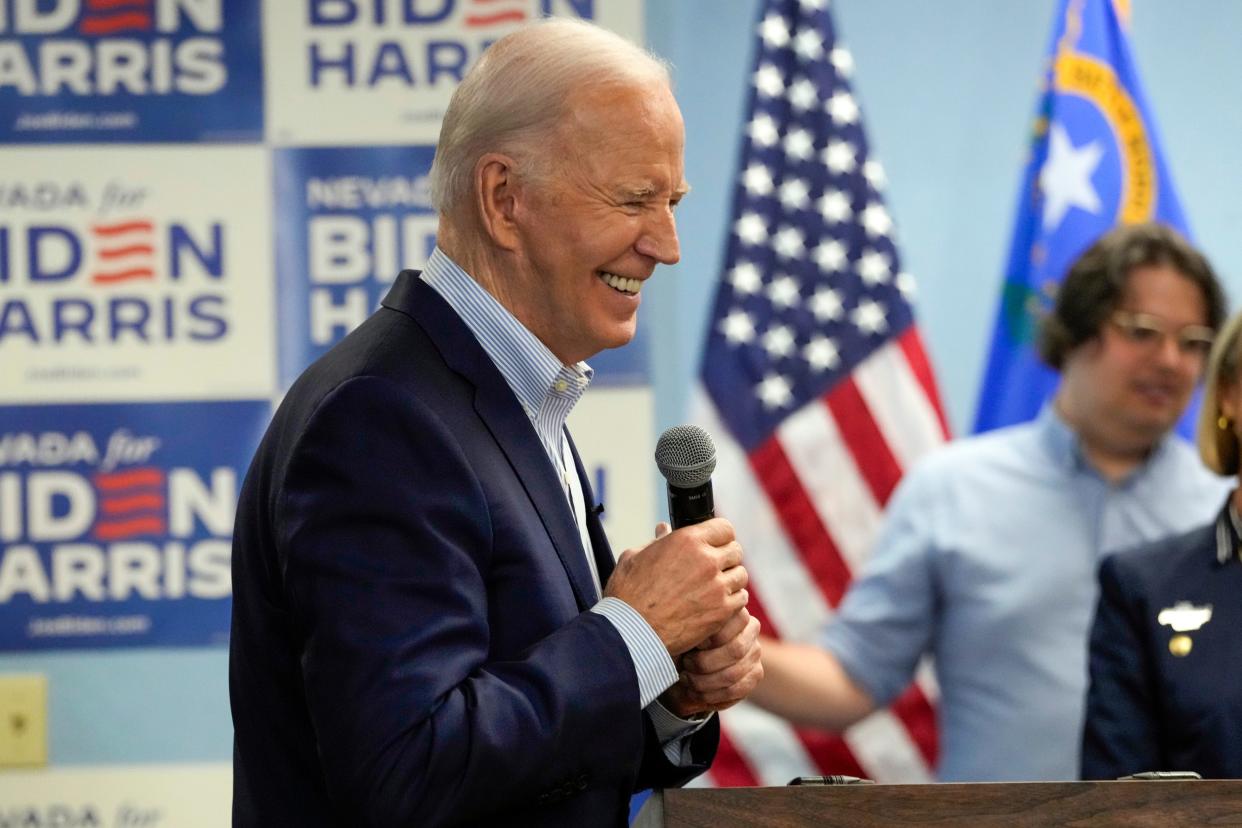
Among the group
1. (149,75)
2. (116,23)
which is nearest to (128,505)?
(149,75)

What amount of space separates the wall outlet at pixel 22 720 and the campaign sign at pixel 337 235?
86 centimetres

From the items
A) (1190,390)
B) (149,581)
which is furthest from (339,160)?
(1190,390)

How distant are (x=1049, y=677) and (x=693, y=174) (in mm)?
1458

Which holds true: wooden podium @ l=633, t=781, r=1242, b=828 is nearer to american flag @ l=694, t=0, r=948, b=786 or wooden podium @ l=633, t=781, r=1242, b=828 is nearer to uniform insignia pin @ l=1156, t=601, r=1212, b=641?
uniform insignia pin @ l=1156, t=601, r=1212, b=641

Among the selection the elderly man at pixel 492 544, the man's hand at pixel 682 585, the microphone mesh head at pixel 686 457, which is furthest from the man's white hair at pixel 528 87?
the man's hand at pixel 682 585

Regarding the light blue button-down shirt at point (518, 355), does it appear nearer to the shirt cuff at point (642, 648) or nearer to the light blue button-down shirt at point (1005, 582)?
the shirt cuff at point (642, 648)

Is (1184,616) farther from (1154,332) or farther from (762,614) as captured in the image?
(762,614)

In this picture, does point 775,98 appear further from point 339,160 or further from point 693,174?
point 339,160

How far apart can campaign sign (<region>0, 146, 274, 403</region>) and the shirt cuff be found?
224cm

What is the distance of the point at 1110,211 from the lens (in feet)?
12.8

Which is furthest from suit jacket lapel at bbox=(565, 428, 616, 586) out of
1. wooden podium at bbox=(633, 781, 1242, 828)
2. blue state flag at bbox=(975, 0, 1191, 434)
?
blue state flag at bbox=(975, 0, 1191, 434)

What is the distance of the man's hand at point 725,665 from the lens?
1691 mm

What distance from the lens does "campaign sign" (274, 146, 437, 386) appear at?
3.68m

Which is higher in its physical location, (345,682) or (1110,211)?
(1110,211)
